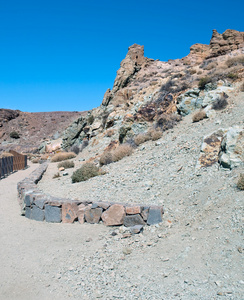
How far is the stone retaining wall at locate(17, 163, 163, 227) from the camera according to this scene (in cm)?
654

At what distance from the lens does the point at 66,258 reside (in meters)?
5.36

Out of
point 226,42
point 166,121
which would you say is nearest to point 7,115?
point 226,42

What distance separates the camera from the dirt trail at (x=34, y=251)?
14.5 feet

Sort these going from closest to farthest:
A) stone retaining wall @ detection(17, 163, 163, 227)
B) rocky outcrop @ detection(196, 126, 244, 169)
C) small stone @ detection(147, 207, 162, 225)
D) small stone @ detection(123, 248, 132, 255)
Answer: small stone @ detection(123, 248, 132, 255) < small stone @ detection(147, 207, 162, 225) < stone retaining wall @ detection(17, 163, 163, 227) < rocky outcrop @ detection(196, 126, 244, 169)

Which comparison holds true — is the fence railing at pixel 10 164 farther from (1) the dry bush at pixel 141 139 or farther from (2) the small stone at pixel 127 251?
(2) the small stone at pixel 127 251

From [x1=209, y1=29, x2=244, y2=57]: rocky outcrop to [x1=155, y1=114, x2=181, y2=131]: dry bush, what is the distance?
16343 millimetres

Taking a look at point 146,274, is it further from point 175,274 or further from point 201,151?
point 201,151

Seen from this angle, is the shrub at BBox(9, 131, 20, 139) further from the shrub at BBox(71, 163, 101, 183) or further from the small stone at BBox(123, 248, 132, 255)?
the small stone at BBox(123, 248, 132, 255)

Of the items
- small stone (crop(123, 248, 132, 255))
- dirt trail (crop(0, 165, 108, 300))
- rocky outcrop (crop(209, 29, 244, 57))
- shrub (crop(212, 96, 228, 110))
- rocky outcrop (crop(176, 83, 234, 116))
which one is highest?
rocky outcrop (crop(209, 29, 244, 57))

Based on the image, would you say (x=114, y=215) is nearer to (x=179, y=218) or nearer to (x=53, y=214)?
(x=179, y=218)

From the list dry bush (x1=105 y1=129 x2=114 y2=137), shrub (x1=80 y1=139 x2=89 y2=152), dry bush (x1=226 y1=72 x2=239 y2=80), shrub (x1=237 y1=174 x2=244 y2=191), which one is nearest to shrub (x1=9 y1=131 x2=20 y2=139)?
shrub (x1=80 y1=139 x2=89 y2=152)

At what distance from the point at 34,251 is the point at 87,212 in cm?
188

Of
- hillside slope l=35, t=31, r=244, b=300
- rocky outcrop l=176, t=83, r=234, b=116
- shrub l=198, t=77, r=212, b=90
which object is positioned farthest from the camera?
shrub l=198, t=77, r=212, b=90

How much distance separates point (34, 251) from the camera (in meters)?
5.79
